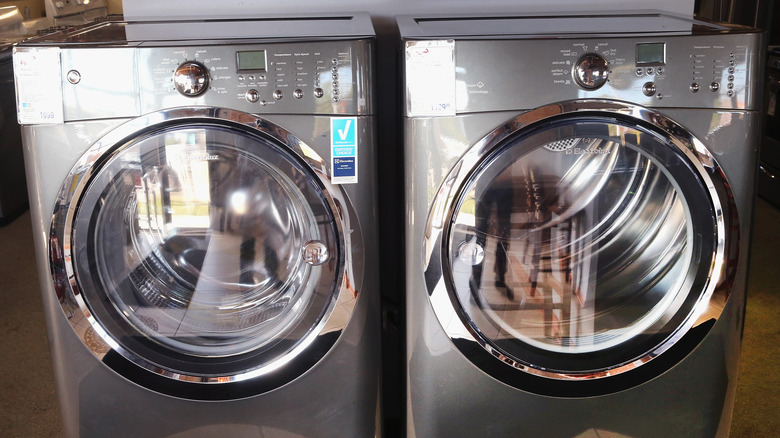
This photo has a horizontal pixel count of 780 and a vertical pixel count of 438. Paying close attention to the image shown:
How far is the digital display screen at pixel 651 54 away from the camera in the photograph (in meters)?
1.41

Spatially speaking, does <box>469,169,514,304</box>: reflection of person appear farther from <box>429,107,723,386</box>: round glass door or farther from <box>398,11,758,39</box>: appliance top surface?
<box>398,11,758,39</box>: appliance top surface

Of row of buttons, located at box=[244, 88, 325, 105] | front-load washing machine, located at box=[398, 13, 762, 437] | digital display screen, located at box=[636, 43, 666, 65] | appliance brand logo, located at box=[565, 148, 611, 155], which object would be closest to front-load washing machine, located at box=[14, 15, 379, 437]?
row of buttons, located at box=[244, 88, 325, 105]

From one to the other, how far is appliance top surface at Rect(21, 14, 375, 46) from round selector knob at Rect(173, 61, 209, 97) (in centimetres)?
5

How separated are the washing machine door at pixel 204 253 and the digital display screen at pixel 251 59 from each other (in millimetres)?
92

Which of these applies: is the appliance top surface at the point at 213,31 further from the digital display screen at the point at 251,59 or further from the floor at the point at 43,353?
the floor at the point at 43,353

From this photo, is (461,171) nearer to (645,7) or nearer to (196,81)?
(196,81)

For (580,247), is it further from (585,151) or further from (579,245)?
(585,151)

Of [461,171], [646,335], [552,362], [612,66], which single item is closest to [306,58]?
[461,171]

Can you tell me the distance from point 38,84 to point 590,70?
3.40ft

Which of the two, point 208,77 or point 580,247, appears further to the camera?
point 580,247

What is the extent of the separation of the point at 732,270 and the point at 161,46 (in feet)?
3.95

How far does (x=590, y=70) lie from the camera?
141cm

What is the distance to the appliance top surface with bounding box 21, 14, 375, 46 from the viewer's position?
142cm

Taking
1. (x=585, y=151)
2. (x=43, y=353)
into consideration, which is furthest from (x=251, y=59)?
(x=43, y=353)
